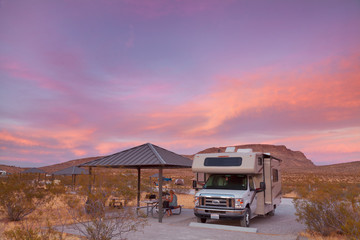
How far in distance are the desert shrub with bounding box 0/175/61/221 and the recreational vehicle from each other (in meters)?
6.39

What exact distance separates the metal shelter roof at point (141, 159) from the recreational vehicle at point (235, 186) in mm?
1389

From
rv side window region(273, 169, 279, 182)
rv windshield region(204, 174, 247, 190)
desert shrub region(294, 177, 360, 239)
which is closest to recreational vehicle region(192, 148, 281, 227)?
rv windshield region(204, 174, 247, 190)

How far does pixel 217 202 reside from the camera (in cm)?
1186

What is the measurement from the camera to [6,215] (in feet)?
46.6

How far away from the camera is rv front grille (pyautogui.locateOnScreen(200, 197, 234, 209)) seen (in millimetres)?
11648

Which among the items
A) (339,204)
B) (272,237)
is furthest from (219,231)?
(339,204)

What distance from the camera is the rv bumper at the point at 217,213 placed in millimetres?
11430

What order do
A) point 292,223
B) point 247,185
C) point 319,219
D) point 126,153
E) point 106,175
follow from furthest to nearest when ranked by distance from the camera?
1. point 126,153
2. point 292,223
3. point 247,185
4. point 319,219
5. point 106,175

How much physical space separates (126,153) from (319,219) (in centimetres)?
887

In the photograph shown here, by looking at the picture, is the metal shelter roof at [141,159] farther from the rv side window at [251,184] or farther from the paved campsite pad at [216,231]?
the rv side window at [251,184]

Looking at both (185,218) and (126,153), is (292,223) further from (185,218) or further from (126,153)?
(126,153)

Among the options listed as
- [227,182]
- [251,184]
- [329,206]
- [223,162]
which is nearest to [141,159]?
[223,162]

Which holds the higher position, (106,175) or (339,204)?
(106,175)

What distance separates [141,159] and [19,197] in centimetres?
559
